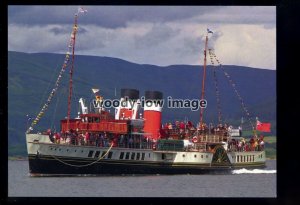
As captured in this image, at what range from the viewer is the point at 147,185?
964 inches

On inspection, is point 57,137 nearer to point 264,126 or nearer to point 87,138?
point 87,138

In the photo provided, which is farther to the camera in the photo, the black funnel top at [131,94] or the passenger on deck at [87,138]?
the passenger on deck at [87,138]

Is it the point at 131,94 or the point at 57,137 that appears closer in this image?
the point at 131,94

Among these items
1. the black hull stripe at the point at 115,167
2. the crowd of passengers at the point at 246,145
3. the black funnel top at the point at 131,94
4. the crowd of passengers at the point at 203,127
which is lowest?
the black hull stripe at the point at 115,167

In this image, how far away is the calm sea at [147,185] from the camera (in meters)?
22.2

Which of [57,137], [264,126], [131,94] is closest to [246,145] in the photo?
[57,137]

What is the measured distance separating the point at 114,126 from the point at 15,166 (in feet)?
12.3

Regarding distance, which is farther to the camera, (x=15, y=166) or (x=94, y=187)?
(x=15, y=166)

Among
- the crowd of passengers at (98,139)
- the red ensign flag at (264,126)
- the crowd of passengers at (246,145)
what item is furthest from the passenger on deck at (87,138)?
the red ensign flag at (264,126)

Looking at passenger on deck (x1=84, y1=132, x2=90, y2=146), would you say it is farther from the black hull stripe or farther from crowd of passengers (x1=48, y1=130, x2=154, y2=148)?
the black hull stripe

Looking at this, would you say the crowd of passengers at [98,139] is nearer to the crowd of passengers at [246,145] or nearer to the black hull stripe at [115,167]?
the black hull stripe at [115,167]
